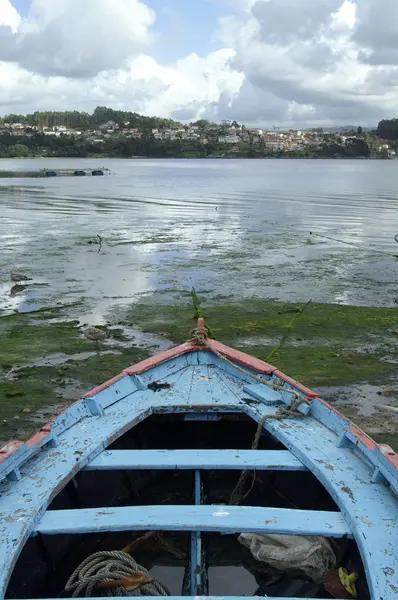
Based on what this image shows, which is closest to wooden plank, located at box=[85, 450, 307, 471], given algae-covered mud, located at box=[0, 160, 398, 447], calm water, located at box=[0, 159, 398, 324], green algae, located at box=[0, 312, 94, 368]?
algae-covered mud, located at box=[0, 160, 398, 447]

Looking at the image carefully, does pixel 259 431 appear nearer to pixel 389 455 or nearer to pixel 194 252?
pixel 389 455

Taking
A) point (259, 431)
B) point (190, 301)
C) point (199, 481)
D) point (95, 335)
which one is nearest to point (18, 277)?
point (190, 301)

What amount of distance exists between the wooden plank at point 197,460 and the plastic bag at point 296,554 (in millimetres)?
510

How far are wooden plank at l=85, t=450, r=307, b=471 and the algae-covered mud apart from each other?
8.95 feet

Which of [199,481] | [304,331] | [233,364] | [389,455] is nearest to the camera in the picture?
[389,455]

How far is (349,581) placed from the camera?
3498mm

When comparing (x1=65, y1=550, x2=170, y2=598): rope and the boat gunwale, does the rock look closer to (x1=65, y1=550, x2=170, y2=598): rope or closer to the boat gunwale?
the boat gunwale

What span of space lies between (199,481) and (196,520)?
36.7 inches

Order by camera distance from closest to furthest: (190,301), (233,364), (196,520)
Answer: (196,520)
(233,364)
(190,301)

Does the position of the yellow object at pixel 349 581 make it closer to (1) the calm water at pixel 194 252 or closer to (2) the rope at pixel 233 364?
(2) the rope at pixel 233 364

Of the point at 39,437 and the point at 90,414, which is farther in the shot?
the point at 90,414

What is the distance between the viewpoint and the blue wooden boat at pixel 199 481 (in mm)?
3510

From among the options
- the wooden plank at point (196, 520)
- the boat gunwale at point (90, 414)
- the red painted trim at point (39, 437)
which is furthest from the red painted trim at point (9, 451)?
the wooden plank at point (196, 520)

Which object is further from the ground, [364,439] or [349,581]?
[364,439]
